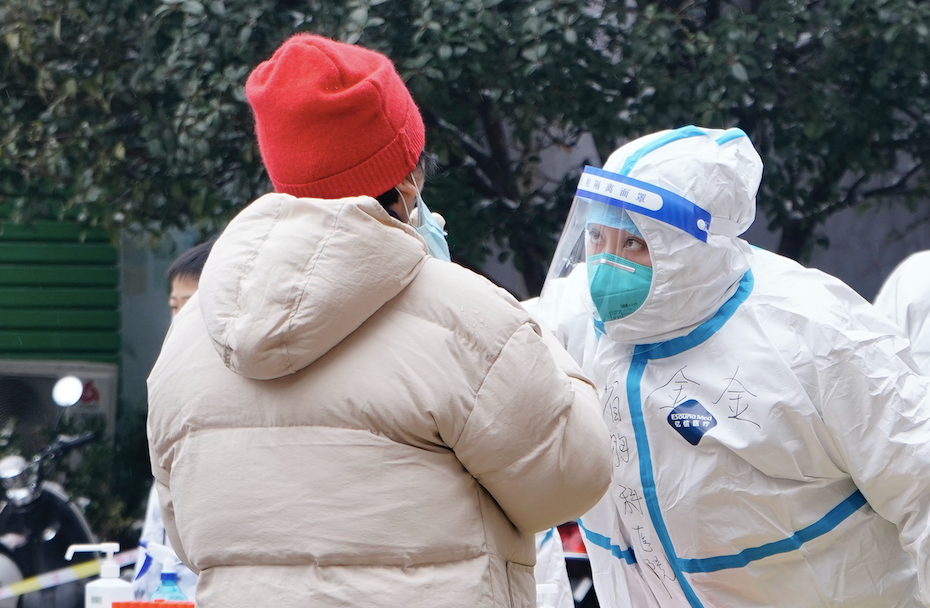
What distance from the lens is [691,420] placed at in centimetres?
230

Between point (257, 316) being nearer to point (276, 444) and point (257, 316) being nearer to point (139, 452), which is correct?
point (276, 444)

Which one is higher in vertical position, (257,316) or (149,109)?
(257,316)

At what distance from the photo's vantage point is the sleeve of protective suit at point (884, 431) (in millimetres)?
2129

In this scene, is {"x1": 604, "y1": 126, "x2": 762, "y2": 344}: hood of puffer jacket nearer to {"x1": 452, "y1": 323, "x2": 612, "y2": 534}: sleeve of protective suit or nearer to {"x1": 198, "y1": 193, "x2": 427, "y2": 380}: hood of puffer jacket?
{"x1": 452, "y1": 323, "x2": 612, "y2": 534}: sleeve of protective suit

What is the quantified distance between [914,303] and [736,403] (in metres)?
1.35

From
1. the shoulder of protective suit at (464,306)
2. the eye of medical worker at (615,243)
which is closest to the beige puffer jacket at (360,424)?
the shoulder of protective suit at (464,306)

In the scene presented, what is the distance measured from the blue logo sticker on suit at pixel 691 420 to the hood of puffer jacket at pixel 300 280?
1.03m

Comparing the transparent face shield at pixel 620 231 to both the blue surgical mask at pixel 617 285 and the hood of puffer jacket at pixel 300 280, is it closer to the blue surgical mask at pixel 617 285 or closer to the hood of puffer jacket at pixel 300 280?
the blue surgical mask at pixel 617 285

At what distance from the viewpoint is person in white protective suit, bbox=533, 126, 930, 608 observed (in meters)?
2.17

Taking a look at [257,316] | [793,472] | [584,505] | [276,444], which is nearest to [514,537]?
[584,505]

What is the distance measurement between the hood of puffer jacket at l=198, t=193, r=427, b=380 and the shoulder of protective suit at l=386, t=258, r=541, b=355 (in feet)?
0.09

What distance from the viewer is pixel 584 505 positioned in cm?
151

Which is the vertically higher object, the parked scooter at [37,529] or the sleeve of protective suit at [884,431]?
the sleeve of protective suit at [884,431]

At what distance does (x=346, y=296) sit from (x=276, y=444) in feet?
0.74
